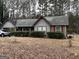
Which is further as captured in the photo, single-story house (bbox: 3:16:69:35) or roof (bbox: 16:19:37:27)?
roof (bbox: 16:19:37:27)

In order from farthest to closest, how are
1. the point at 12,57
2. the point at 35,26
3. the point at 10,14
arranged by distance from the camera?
the point at 10,14, the point at 35,26, the point at 12,57

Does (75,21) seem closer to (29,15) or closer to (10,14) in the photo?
(29,15)

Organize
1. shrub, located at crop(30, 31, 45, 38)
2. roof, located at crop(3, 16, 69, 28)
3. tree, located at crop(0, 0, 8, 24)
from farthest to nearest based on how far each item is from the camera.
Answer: tree, located at crop(0, 0, 8, 24) < roof, located at crop(3, 16, 69, 28) < shrub, located at crop(30, 31, 45, 38)

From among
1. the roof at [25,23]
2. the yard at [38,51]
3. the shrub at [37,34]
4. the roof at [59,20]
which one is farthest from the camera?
the roof at [25,23]

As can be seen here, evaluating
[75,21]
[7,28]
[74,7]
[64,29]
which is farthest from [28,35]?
[74,7]

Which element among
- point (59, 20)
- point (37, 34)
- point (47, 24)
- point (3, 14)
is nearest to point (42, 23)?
point (47, 24)

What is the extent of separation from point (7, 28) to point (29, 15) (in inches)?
945

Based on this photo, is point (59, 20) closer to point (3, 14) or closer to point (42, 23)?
Answer: point (42, 23)

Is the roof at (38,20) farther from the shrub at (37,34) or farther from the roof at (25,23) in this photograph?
the shrub at (37,34)

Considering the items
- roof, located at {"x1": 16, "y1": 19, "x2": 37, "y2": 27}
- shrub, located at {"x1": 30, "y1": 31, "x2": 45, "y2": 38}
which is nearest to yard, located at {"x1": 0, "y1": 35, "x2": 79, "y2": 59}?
shrub, located at {"x1": 30, "y1": 31, "x2": 45, "y2": 38}

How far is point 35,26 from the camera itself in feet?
135

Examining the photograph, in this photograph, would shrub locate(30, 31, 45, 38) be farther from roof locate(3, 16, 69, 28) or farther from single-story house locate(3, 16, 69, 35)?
roof locate(3, 16, 69, 28)

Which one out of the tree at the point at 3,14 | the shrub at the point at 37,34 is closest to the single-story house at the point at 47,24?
the shrub at the point at 37,34

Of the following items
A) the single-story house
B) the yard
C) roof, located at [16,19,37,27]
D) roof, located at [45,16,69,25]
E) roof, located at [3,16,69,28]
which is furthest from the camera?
roof, located at [16,19,37,27]
